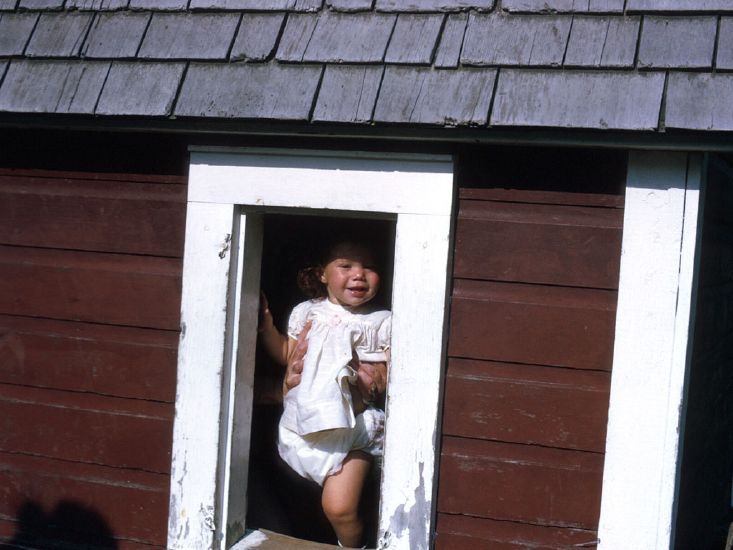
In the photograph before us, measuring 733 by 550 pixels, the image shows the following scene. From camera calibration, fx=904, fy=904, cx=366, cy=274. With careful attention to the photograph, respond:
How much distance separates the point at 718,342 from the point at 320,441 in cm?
173

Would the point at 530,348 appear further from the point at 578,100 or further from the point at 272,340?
the point at 272,340

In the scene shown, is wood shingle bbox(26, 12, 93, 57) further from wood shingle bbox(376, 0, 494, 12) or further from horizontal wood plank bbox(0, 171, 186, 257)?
wood shingle bbox(376, 0, 494, 12)

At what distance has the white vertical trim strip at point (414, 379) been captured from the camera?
2.98 m

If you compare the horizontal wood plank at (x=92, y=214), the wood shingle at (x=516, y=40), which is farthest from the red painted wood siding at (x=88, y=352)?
the wood shingle at (x=516, y=40)

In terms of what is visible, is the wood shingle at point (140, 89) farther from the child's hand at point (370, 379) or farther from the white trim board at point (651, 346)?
the white trim board at point (651, 346)

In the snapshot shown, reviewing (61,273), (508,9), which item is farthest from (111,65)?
(508,9)

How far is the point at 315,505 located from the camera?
452 cm

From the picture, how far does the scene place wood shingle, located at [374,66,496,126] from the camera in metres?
2.79

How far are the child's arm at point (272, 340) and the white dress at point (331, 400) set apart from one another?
0.17 metres

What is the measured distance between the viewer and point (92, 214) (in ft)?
11.0

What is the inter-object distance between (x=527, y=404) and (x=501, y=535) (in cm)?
45

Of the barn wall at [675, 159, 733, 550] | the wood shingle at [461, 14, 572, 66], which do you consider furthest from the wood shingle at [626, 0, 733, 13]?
the barn wall at [675, 159, 733, 550]

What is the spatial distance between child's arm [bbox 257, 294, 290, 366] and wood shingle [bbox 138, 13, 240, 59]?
1100 mm

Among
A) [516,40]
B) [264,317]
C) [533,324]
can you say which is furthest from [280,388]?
[516,40]
